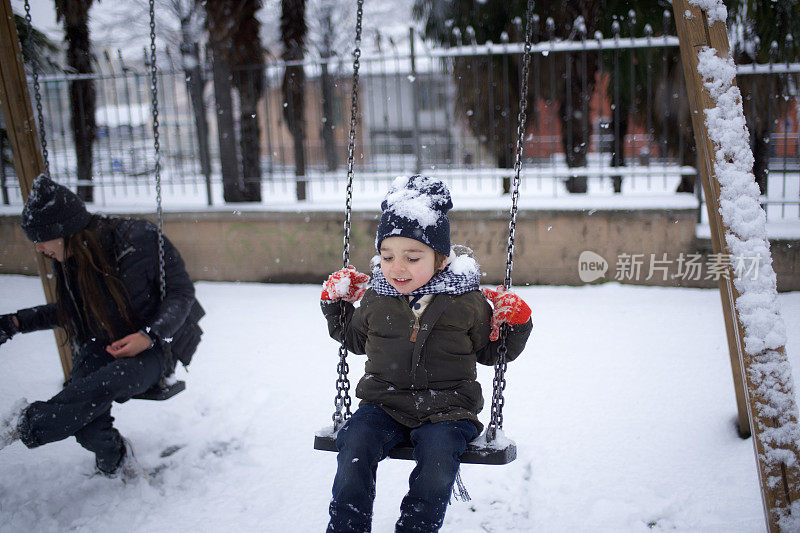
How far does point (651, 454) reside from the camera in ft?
10.5

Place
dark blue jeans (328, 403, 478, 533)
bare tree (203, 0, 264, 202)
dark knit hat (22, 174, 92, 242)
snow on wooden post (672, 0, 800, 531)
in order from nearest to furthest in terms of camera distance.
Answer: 1. dark blue jeans (328, 403, 478, 533)
2. snow on wooden post (672, 0, 800, 531)
3. dark knit hat (22, 174, 92, 242)
4. bare tree (203, 0, 264, 202)

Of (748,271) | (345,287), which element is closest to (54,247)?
(345,287)

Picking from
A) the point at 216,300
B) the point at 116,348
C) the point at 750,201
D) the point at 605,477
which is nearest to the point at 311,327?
the point at 216,300

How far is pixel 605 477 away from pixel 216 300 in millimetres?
4130

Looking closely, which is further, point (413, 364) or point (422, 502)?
point (413, 364)

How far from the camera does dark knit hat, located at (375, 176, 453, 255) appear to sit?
223 cm

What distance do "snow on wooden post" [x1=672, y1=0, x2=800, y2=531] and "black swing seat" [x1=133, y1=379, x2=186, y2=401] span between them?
2429mm

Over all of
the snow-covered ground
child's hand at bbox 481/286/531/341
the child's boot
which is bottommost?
the snow-covered ground

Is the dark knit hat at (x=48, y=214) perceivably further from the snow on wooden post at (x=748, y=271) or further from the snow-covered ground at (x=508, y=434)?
the snow on wooden post at (x=748, y=271)

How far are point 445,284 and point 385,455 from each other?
2.11 ft

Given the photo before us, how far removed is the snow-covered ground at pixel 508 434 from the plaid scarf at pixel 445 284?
1132 mm

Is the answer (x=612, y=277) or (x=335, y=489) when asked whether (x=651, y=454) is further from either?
(x=612, y=277)
